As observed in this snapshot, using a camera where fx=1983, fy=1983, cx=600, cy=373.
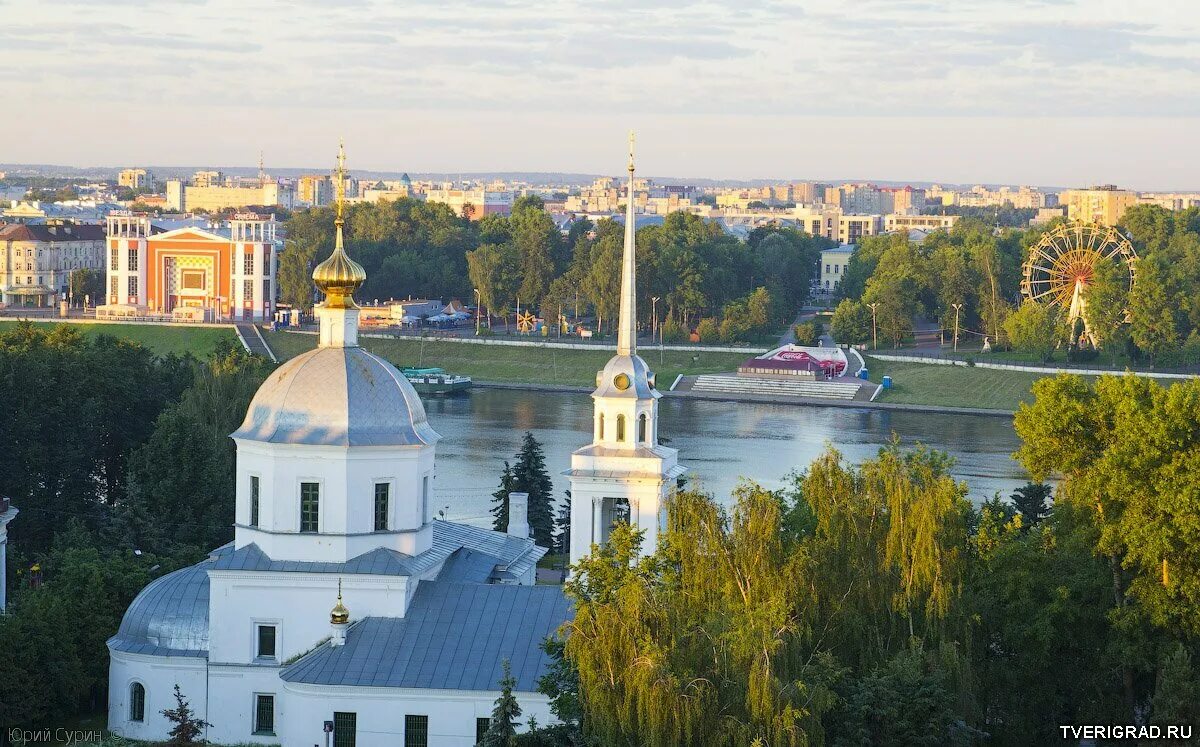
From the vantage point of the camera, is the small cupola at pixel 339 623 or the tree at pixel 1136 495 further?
the tree at pixel 1136 495

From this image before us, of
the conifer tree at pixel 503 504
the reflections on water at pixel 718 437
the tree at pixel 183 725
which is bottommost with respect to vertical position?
the reflections on water at pixel 718 437

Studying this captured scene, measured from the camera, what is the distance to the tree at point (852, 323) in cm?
7588

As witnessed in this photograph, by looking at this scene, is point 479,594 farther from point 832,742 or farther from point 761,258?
point 761,258

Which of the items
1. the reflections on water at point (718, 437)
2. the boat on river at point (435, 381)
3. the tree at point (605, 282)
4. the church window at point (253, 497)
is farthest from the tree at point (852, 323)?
the church window at point (253, 497)

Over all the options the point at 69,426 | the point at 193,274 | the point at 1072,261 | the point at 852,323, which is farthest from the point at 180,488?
the point at 193,274

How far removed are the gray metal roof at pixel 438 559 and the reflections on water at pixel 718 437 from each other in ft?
37.6

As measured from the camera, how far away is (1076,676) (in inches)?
831

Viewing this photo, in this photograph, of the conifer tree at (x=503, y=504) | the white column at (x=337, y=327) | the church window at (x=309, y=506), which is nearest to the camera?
the church window at (x=309, y=506)

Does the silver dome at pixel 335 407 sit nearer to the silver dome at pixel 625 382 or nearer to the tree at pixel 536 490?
the silver dome at pixel 625 382

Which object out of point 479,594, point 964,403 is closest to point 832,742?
point 479,594

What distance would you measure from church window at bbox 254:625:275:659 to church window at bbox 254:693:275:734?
0.42 metres

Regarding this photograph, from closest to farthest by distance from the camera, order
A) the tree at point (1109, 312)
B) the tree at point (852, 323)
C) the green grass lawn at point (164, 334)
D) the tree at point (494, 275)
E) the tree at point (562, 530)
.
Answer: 1. the tree at point (562, 530)
2. the tree at point (1109, 312)
3. the tree at point (852, 323)
4. the green grass lawn at point (164, 334)
5. the tree at point (494, 275)

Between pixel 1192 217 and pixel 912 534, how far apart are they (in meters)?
76.6

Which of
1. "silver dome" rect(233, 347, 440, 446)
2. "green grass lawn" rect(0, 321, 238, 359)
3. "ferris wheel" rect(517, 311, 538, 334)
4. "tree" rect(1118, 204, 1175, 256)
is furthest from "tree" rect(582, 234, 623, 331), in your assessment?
"silver dome" rect(233, 347, 440, 446)
